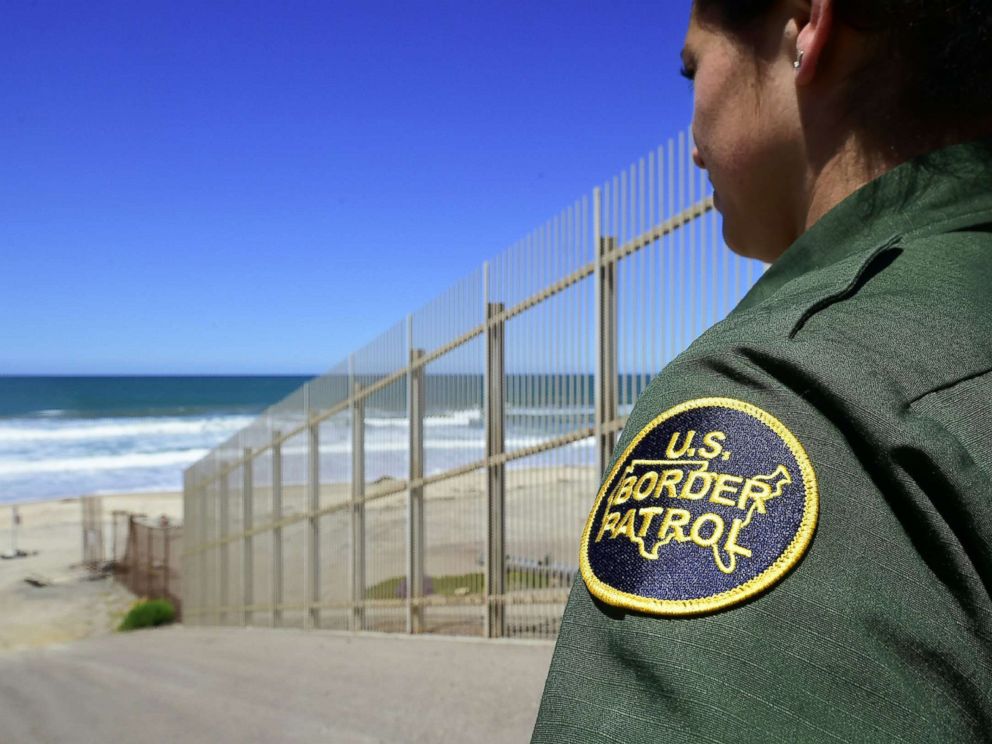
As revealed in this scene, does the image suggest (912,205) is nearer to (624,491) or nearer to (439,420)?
(624,491)

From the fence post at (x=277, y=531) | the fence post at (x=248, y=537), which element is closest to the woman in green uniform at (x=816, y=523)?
the fence post at (x=277, y=531)

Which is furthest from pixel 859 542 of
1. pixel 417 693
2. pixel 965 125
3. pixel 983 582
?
pixel 417 693

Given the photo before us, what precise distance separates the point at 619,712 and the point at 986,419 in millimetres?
308

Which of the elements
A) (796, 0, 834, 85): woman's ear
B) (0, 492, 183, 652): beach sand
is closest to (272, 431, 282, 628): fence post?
(0, 492, 183, 652): beach sand

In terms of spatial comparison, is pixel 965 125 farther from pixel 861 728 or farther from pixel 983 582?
pixel 861 728

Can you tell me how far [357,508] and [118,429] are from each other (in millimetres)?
42302

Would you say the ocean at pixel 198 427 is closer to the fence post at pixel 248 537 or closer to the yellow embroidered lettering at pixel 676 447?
the fence post at pixel 248 537

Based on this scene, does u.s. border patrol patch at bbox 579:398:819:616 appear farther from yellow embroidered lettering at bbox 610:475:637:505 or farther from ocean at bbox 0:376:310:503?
ocean at bbox 0:376:310:503

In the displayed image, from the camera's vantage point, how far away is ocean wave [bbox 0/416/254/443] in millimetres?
42500

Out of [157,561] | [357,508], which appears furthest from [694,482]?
[157,561]

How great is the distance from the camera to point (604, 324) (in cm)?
452

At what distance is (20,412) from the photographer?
57.5 m

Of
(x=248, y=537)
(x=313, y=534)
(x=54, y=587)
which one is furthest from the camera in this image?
(x=54, y=587)

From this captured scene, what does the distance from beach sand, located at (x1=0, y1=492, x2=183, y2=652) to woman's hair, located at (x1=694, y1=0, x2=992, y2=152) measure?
12.7 m
